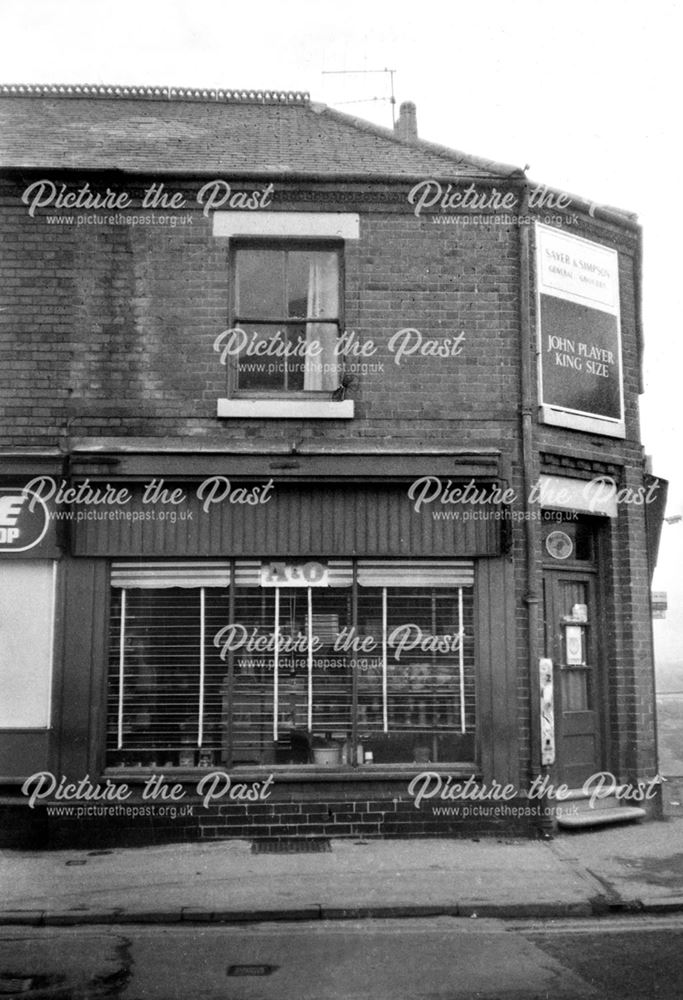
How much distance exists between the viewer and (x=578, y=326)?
10586mm

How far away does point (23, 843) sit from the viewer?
9.07m

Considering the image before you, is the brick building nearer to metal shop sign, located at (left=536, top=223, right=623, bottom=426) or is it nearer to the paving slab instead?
metal shop sign, located at (left=536, top=223, right=623, bottom=426)

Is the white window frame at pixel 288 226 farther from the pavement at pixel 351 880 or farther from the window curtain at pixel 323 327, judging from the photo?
the pavement at pixel 351 880

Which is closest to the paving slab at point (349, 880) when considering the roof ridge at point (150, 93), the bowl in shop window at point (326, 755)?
the bowl in shop window at point (326, 755)

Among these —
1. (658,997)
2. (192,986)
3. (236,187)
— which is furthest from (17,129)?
(658,997)

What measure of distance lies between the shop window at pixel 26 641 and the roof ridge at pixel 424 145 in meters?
6.17

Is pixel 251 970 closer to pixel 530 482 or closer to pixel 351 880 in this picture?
pixel 351 880

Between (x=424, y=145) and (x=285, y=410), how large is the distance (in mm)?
3794

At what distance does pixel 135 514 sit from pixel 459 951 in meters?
5.01

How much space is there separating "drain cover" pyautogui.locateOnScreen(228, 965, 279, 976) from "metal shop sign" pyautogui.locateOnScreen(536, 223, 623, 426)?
20.0ft

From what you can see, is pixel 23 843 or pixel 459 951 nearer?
pixel 459 951

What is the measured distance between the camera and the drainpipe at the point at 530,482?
9586mm

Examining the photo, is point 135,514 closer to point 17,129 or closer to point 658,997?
point 17,129

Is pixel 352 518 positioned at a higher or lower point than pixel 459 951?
higher
